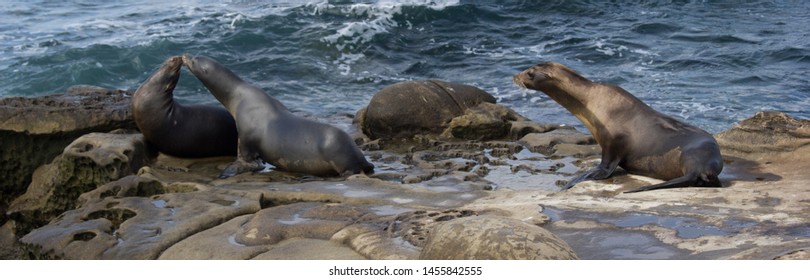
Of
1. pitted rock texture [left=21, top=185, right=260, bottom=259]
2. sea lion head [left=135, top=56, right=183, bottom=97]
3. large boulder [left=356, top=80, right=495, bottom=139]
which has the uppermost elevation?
sea lion head [left=135, top=56, right=183, bottom=97]

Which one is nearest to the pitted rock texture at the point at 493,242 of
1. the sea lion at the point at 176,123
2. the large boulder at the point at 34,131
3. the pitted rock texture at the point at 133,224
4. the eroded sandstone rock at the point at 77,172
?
the pitted rock texture at the point at 133,224

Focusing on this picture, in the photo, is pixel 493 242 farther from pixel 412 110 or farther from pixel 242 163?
pixel 412 110

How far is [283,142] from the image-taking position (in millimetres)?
7672

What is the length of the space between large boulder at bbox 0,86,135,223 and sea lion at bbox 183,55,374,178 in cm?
111

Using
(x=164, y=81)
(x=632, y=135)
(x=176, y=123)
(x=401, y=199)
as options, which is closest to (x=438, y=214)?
(x=401, y=199)

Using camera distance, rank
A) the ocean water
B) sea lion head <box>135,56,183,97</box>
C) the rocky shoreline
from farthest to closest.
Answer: the ocean water
sea lion head <box>135,56,183,97</box>
the rocky shoreline

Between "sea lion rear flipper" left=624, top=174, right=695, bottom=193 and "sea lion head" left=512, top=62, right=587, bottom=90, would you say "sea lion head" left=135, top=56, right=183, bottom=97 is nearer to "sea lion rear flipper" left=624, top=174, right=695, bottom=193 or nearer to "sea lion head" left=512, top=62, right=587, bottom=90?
"sea lion head" left=512, top=62, right=587, bottom=90

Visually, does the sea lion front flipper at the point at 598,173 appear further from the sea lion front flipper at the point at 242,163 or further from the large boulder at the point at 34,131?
the large boulder at the point at 34,131

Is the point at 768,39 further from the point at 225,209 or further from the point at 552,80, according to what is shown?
the point at 225,209

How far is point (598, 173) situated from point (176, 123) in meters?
3.28

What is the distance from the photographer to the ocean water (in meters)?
13.3

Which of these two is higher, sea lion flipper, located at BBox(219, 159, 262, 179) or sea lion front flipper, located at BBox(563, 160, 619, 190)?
sea lion front flipper, located at BBox(563, 160, 619, 190)

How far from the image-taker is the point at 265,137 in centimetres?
775

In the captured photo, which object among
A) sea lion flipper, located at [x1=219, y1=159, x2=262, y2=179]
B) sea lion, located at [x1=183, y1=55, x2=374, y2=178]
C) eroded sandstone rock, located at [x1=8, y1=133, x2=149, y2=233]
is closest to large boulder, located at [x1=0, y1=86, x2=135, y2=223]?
eroded sandstone rock, located at [x1=8, y1=133, x2=149, y2=233]
